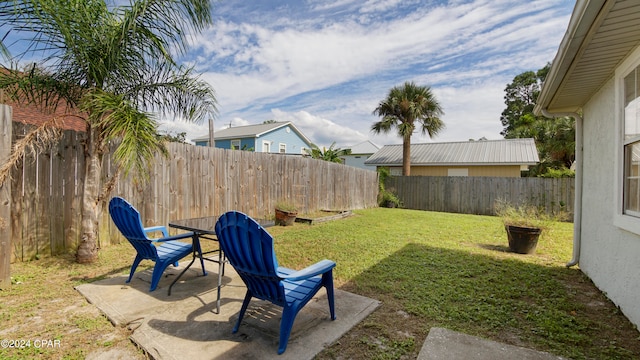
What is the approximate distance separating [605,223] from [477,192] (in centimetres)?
1039

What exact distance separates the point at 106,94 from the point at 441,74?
9.83 metres

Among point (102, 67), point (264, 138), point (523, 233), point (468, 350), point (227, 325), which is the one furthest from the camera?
point (264, 138)

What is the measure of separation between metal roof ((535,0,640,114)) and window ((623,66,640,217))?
295 mm

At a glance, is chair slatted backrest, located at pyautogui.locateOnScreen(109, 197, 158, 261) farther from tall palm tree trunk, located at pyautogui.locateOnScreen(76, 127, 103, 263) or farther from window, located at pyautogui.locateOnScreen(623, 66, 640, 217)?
window, located at pyautogui.locateOnScreen(623, 66, 640, 217)

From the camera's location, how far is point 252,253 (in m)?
→ 2.27

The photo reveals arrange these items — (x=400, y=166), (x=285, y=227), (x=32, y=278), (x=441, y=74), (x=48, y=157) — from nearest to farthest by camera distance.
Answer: (x=32, y=278), (x=48, y=157), (x=285, y=227), (x=441, y=74), (x=400, y=166)

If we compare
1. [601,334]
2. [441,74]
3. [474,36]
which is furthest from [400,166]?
[601,334]

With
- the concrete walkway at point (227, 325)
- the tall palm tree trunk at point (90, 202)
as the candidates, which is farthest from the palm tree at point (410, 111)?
the tall palm tree trunk at point (90, 202)

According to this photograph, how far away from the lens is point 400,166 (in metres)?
19.1

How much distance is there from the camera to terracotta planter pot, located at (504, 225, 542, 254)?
5.48 metres

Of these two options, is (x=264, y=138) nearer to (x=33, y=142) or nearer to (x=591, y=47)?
(x=33, y=142)

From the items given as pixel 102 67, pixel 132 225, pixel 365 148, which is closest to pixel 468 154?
pixel 365 148

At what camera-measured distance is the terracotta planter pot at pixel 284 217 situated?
8.11m

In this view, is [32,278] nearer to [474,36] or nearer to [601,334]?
[601,334]
